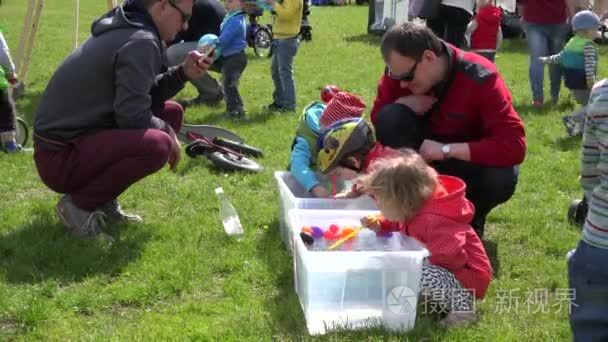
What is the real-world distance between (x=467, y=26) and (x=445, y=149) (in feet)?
14.9

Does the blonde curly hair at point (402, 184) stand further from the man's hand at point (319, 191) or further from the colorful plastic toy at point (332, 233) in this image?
the man's hand at point (319, 191)

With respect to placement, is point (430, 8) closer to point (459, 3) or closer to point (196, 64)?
point (459, 3)

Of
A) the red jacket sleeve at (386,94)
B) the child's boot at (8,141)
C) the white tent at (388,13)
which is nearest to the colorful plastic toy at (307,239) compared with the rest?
the red jacket sleeve at (386,94)

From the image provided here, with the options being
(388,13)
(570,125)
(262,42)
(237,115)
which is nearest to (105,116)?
(237,115)

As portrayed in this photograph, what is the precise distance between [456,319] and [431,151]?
2.73 feet

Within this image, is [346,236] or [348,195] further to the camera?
[348,195]

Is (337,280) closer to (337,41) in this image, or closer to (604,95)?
(604,95)

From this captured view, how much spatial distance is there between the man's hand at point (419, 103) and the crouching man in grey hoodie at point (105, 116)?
1.20 meters

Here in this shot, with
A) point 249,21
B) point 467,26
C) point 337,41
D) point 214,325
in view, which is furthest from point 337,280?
point 337,41

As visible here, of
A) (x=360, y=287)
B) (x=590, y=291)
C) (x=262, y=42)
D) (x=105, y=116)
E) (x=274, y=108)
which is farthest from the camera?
(x=262, y=42)

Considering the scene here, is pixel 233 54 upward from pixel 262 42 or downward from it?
upward

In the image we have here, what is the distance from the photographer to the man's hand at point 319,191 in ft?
12.1

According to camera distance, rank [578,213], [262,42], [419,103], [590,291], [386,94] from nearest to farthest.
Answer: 1. [590,291]
2. [419,103]
3. [386,94]
4. [578,213]
5. [262,42]

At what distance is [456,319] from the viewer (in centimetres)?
291
